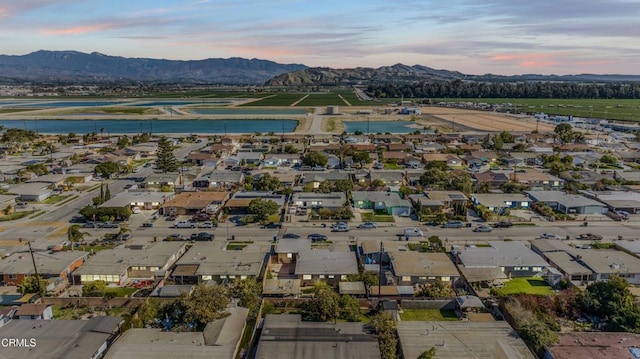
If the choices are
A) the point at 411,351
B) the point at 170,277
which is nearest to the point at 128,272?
the point at 170,277

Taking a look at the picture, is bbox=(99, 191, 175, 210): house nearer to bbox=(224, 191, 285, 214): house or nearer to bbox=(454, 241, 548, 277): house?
bbox=(224, 191, 285, 214): house

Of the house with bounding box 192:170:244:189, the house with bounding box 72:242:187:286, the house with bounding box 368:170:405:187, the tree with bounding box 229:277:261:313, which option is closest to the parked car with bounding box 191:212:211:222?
the house with bounding box 72:242:187:286

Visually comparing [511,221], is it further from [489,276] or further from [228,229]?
[228,229]

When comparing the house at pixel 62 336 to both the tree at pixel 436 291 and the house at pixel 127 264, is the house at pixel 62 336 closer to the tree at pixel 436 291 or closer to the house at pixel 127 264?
the house at pixel 127 264

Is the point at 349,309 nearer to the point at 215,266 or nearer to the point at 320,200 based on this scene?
the point at 215,266

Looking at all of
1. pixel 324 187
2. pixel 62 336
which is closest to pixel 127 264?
pixel 62 336
